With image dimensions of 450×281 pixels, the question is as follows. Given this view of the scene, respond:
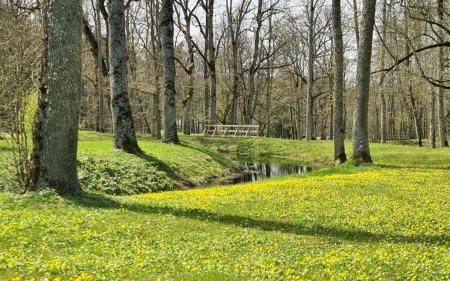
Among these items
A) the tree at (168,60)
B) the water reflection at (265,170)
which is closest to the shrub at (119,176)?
the water reflection at (265,170)

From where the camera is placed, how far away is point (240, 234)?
26.2 feet

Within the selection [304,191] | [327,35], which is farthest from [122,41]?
[327,35]

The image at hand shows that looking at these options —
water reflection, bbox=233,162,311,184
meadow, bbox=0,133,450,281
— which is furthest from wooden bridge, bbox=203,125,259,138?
meadow, bbox=0,133,450,281

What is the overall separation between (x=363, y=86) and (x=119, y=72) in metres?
12.3

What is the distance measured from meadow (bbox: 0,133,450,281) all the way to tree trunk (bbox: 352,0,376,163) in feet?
18.9

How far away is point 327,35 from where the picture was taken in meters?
49.7

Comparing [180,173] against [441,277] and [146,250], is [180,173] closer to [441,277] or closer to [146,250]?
[146,250]

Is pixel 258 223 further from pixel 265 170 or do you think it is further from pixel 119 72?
pixel 265 170

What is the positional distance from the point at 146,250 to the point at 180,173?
523 inches

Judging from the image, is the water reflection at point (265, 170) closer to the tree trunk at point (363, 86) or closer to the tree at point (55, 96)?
the tree trunk at point (363, 86)

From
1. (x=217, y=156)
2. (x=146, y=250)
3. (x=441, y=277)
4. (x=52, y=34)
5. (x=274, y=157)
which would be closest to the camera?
(x=441, y=277)

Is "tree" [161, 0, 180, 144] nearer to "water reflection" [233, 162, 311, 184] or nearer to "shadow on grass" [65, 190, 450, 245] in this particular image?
"water reflection" [233, 162, 311, 184]

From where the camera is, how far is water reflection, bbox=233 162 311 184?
23.6m

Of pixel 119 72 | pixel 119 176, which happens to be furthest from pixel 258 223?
pixel 119 72
